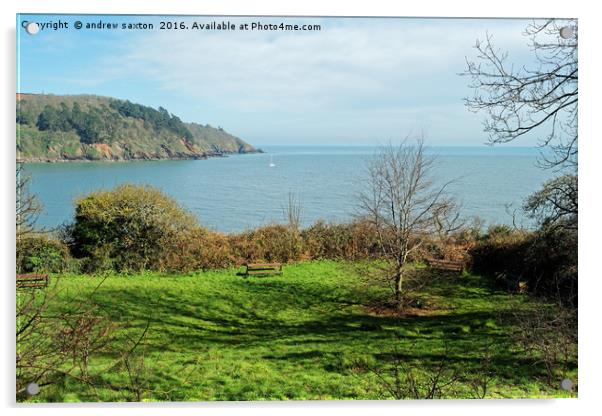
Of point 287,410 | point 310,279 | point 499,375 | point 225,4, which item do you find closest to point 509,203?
point 499,375

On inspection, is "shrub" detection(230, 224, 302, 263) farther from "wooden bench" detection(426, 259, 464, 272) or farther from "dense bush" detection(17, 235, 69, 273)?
"dense bush" detection(17, 235, 69, 273)

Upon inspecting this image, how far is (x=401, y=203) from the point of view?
5812mm

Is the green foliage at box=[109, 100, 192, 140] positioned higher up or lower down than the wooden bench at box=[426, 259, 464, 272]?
higher up

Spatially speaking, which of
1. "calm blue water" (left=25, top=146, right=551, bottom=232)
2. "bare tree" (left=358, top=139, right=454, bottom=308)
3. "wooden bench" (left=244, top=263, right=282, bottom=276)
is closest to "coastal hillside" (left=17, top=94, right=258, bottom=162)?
"calm blue water" (left=25, top=146, right=551, bottom=232)

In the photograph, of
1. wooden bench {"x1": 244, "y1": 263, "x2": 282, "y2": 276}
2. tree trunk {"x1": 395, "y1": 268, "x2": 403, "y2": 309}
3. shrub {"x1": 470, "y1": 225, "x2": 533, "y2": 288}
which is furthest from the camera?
wooden bench {"x1": 244, "y1": 263, "x2": 282, "y2": 276}

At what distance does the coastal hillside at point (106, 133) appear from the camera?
4586mm

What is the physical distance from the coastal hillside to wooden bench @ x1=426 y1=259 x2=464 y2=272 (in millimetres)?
2387

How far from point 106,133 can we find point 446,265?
3.85 m

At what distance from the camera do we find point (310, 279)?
603 centimetres

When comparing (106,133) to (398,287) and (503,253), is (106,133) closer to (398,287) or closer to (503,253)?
(398,287)

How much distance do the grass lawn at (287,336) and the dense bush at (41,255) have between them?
0.59ft

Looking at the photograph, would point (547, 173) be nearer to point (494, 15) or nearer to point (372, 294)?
point (494, 15)

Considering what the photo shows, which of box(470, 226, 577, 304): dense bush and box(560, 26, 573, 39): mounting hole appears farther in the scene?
box(470, 226, 577, 304): dense bush

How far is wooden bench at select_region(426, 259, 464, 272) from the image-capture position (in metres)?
5.83
